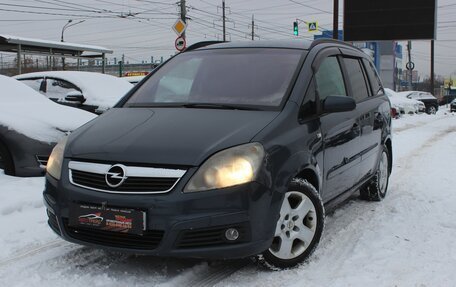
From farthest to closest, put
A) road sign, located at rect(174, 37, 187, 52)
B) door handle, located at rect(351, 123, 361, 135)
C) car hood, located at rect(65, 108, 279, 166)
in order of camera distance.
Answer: road sign, located at rect(174, 37, 187, 52) → door handle, located at rect(351, 123, 361, 135) → car hood, located at rect(65, 108, 279, 166)

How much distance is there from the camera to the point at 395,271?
3510 millimetres

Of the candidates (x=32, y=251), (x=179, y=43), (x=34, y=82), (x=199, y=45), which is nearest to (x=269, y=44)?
(x=199, y=45)

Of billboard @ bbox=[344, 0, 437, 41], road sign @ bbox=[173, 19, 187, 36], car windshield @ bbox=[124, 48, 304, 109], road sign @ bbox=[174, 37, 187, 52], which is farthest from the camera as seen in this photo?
billboard @ bbox=[344, 0, 437, 41]

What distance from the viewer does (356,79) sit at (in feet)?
17.0

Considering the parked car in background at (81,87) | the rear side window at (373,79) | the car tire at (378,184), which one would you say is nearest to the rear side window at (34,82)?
the parked car in background at (81,87)

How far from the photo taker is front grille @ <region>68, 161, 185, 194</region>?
9.91ft

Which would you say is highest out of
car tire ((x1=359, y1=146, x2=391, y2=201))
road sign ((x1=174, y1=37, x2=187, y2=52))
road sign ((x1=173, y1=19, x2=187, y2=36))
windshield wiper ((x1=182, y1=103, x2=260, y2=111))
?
road sign ((x1=173, y1=19, x2=187, y2=36))

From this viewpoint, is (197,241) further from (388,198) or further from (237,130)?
(388,198)

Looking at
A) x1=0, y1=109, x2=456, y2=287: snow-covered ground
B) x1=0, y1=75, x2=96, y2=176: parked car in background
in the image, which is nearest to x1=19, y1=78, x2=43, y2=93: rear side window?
x1=0, y1=75, x2=96, y2=176: parked car in background

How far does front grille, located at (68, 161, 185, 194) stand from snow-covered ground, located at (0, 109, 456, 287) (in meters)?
0.62

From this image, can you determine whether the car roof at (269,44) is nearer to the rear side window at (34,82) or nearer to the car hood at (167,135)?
the car hood at (167,135)

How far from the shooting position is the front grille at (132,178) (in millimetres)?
3020

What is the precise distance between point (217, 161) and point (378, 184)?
123 inches

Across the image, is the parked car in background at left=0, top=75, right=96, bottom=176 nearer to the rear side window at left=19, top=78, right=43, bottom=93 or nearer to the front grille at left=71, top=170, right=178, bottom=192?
the rear side window at left=19, top=78, right=43, bottom=93
